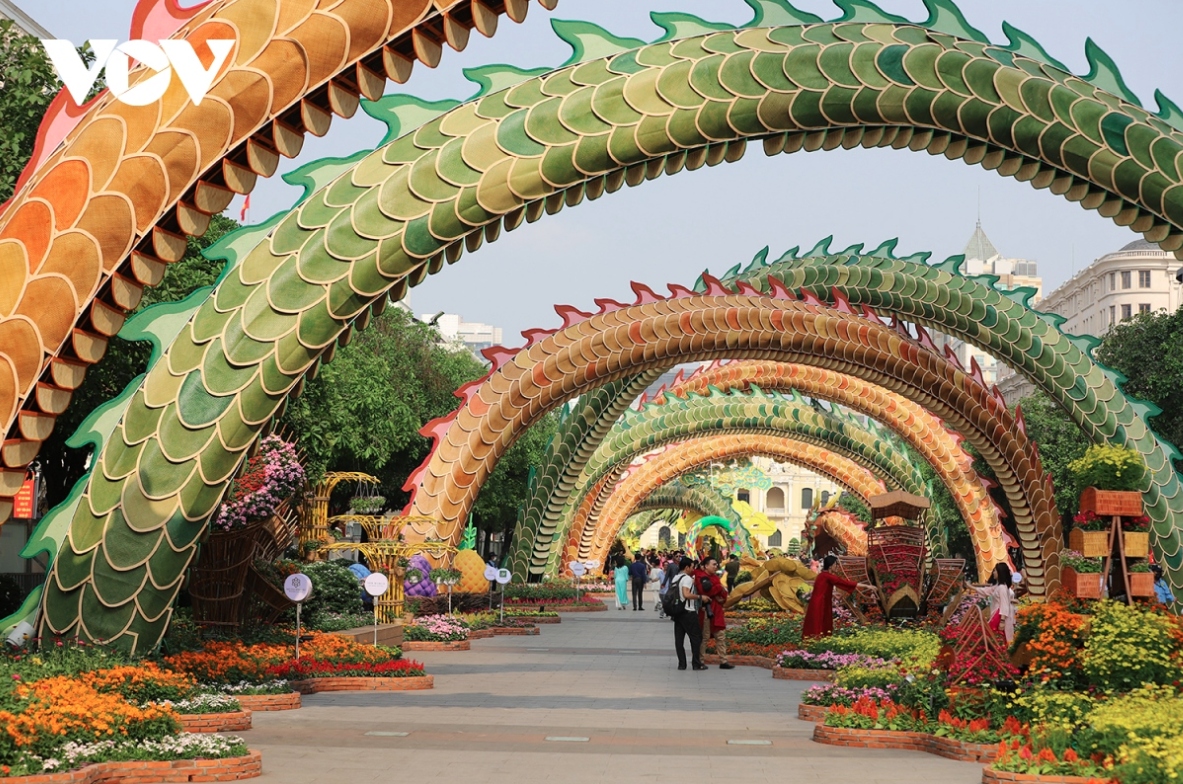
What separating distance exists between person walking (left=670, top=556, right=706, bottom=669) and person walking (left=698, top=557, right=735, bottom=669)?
18cm

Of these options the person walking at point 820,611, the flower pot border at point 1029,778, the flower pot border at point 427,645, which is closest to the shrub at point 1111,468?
the flower pot border at point 1029,778

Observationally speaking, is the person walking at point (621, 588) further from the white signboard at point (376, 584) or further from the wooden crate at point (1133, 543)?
the wooden crate at point (1133, 543)

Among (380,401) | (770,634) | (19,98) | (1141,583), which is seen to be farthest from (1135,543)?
(380,401)

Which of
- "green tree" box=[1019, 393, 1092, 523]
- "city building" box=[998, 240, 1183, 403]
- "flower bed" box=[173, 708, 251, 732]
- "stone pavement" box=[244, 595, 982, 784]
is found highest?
"city building" box=[998, 240, 1183, 403]

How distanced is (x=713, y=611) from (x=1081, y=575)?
1010 cm

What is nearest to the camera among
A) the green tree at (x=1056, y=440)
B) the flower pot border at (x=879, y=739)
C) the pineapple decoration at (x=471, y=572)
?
the flower pot border at (x=879, y=739)

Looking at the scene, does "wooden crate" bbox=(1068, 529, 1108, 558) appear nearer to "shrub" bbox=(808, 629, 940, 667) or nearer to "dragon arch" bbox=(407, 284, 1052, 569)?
"shrub" bbox=(808, 629, 940, 667)

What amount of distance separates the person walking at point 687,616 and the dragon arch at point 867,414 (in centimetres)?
1334

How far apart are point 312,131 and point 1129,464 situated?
8156 mm

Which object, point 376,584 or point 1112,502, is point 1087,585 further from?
point 376,584

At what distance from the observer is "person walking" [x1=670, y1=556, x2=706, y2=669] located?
1945cm

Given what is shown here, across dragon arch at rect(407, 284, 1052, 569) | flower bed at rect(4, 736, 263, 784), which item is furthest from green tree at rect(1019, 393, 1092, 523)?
flower bed at rect(4, 736, 263, 784)

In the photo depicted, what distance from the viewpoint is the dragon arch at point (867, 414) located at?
34625 millimetres

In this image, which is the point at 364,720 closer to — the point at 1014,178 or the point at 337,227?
the point at 337,227
